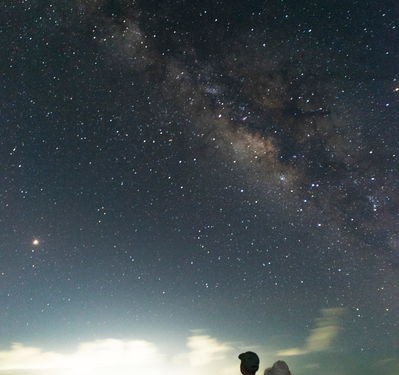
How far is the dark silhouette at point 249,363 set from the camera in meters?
5.92

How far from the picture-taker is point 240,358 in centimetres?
601

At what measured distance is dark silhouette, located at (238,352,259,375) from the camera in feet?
19.4

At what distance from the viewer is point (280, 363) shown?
588 centimetres

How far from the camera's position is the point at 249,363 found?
5.93 metres

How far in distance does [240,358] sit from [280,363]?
0.36 metres
